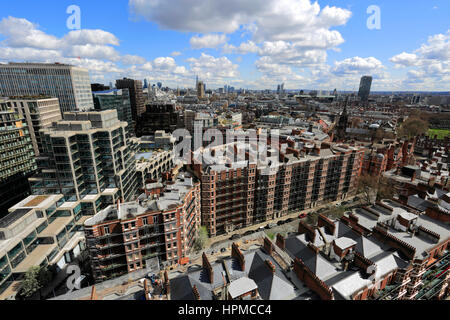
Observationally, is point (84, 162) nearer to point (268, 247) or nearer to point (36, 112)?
point (36, 112)

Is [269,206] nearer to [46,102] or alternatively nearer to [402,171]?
[402,171]

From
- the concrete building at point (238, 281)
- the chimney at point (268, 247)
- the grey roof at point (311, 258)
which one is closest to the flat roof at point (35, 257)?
the concrete building at point (238, 281)

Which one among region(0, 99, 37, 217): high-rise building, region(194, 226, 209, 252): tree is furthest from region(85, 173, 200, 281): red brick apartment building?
region(0, 99, 37, 217): high-rise building

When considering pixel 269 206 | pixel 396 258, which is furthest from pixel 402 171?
pixel 396 258

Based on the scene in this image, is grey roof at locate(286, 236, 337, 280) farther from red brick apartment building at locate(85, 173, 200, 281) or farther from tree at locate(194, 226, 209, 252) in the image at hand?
tree at locate(194, 226, 209, 252)

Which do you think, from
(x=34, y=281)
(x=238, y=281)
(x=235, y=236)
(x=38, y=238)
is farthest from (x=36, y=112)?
(x=238, y=281)

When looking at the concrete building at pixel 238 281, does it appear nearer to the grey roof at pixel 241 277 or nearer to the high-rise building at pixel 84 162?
the grey roof at pixel 241 277
